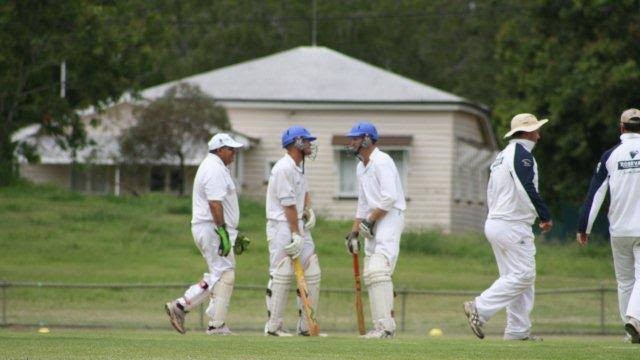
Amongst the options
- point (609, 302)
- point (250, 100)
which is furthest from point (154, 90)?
point (609, 302)

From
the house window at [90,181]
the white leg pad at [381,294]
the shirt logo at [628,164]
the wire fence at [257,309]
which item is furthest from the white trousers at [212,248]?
the house window at [90,181]

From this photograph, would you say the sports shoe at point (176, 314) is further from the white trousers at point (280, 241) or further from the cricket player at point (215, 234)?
the white trousers at point (280, 241)

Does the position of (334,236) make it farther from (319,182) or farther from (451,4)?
(451,4)

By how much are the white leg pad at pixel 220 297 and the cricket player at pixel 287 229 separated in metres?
0.45

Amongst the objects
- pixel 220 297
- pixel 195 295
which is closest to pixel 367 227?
pixel 220 297

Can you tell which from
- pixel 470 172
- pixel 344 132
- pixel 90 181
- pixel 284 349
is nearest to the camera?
pixel 284 349

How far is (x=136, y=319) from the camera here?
2528cm

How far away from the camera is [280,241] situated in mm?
16844

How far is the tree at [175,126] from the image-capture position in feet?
144

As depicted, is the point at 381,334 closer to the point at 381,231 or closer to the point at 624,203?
the point at 381,231

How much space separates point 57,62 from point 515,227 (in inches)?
1023

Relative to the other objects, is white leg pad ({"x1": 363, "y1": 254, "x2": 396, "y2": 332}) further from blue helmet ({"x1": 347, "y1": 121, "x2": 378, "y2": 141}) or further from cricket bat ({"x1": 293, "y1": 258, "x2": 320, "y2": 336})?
blue helmet ({"x1": 347, "y1": 121, "x2": 378, "y2": 141})

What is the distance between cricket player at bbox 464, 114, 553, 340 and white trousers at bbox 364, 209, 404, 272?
118cm

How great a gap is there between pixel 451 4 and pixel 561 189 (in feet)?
95.7
